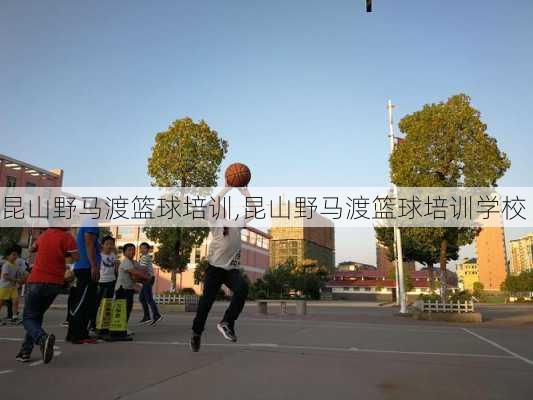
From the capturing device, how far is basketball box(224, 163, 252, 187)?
5.38m

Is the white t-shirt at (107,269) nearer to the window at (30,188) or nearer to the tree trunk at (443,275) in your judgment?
the tree trunk at (443,275)

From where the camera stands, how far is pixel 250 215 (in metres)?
5.54

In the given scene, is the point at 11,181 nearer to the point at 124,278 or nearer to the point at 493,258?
the point at 124,278

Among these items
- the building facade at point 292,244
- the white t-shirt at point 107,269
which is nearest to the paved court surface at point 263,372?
the white t-shirt at point 107,269

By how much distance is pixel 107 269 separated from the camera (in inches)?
305

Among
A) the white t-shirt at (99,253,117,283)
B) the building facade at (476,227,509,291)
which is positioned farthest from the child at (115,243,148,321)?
the building facade at (476,227,509,291)

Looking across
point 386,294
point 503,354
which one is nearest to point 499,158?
point 503,354

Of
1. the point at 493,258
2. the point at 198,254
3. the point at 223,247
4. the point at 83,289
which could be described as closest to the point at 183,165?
the point at 83,289

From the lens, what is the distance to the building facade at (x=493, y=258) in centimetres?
13900

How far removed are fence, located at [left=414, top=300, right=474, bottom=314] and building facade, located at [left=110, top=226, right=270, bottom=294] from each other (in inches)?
1508

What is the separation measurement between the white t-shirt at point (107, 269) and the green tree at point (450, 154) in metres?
15.1

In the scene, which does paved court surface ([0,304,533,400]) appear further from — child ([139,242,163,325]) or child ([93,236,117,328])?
child ([139,242,163,325])

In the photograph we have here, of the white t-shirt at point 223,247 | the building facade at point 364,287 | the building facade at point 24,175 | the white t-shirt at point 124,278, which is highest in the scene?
the building facade at point 24,175

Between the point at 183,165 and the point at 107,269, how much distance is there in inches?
620
